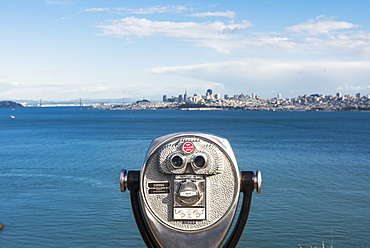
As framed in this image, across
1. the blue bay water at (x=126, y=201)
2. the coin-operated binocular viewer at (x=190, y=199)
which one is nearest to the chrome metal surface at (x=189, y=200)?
the coin-operated binocular viewer at (x=190, y=199)

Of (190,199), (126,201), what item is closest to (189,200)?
(190,199)

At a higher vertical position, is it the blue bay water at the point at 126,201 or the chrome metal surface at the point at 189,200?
the chrome metal surface at the point at 189,200

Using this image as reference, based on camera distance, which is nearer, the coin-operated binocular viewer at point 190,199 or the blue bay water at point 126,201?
the coin-operated binocular viewer at point 190,199

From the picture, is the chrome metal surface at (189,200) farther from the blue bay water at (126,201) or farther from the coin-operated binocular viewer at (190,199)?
the blue bay water at (126,201)

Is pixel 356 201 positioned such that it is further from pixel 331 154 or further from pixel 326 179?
pixel 331 154

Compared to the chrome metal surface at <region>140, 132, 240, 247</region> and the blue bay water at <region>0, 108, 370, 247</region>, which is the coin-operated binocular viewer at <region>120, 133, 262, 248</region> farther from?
the blue bay water at <region>0, 108, 370, 247</region>

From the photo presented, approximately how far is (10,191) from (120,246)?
10.5 meters

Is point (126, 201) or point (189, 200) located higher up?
point (189, 200)

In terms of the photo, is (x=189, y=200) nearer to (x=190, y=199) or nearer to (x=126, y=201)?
(x=190, y=199)

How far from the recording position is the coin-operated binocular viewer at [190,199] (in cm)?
291

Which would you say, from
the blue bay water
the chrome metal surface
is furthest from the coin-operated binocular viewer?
the blue bay water

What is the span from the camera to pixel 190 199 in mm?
2896

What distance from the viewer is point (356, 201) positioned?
2222cm

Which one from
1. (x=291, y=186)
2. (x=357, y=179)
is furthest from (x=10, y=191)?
(x=357, y=179)
